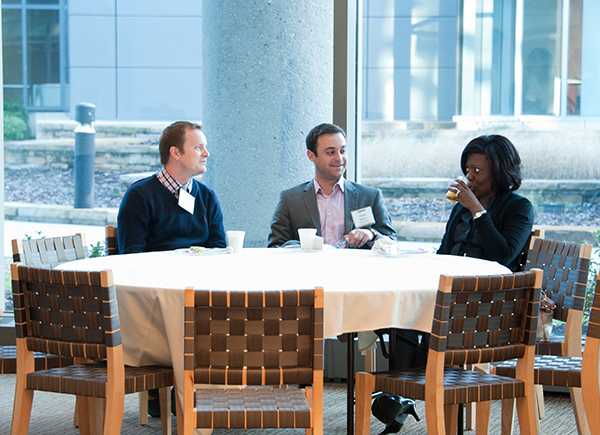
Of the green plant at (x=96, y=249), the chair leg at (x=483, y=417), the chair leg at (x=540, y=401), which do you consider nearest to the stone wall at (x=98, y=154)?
the green plant at (x=96, y=249)

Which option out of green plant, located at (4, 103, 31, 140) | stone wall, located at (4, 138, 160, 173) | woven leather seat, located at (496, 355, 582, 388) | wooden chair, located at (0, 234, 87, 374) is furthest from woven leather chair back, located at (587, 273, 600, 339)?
green plant, located at (4, 103, 31, 140)

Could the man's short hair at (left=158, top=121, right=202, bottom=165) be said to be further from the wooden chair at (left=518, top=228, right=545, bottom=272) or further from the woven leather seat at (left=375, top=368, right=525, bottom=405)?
the woven leather seat at (left=375, top=368, right=525, bottom=405)

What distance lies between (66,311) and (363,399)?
1.11 metres

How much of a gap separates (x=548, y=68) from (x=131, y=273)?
9.65ft

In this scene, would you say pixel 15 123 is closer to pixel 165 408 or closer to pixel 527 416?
pixel 165 408

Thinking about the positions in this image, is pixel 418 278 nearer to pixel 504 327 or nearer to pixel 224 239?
pixel 504 327

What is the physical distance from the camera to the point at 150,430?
17.6 feet

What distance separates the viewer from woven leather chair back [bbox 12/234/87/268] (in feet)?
15.9

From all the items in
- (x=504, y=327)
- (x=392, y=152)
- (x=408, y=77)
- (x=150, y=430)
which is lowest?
(x=150, y=430)

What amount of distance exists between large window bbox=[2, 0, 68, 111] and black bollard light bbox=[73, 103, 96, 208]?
0.15 m

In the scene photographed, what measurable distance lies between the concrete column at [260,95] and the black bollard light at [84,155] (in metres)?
0.93

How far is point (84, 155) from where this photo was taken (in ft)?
23.2

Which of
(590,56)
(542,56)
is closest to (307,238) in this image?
(542,56)

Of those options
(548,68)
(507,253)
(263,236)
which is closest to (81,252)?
(263,236)
